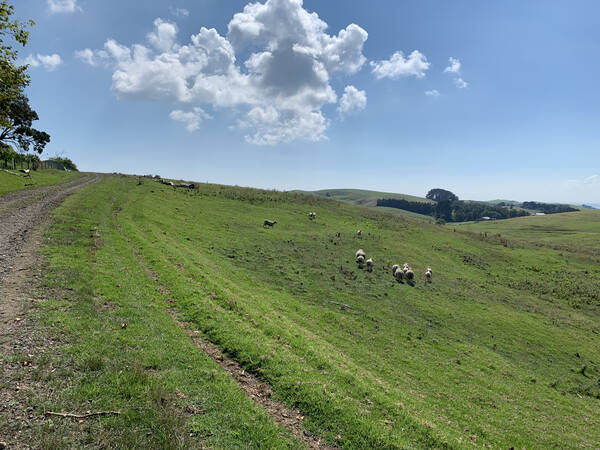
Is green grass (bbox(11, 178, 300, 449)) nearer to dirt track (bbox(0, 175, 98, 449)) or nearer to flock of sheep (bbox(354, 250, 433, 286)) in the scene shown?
dirt track (bbox(0, 175, 98, 449))

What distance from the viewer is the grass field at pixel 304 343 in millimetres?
7953

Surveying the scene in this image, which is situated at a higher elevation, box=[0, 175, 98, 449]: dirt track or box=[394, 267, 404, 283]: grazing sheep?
box=[0, 175, 98, 449]: dirt track

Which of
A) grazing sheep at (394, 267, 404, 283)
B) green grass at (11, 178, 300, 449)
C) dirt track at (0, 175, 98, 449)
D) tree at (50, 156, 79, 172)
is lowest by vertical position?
grazing sheep at (394, 267, 404, 283)

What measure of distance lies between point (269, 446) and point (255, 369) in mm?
3288

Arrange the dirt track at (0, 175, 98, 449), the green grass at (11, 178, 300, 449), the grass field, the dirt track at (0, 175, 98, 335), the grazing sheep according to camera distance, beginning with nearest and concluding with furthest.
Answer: the dirt track at (0, 175, 98, 449), the green grass at (11, 178, 300, 449), the grass field, the dirt track at (0, 175, 98, 335), the grazing sheep

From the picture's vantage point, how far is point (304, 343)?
1285cm

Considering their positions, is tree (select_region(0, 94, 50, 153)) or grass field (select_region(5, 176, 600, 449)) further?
tree (select_region(0, 94, 50, 153))

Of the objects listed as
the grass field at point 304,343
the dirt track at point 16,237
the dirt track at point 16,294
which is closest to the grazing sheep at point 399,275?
the grass field at point 304,343

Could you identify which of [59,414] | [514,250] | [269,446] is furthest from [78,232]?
[514,250]

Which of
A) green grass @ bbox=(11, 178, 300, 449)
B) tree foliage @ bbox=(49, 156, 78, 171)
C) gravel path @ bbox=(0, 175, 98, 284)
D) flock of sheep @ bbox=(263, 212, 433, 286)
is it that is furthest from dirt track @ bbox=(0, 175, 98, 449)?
tree foliage @ bbox=(49, 156, 78, 171)

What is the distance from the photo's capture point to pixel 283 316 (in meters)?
16.7

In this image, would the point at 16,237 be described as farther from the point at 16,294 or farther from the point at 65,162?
the point at 65,162

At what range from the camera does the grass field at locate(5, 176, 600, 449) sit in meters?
7.95

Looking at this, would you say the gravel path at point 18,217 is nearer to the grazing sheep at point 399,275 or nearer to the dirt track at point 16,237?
the dirt track at point 16,237
